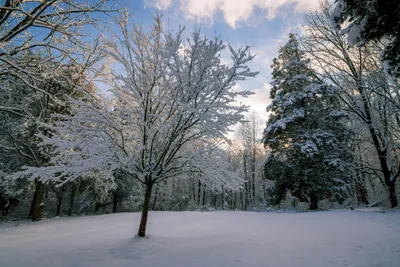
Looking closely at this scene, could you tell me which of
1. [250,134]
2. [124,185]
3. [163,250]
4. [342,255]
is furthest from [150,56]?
[250,134]

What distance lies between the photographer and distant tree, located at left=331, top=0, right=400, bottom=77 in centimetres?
332

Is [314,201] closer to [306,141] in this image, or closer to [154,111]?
[306,141]

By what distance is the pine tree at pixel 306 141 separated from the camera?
11.7 meters

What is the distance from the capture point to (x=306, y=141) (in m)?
12.1

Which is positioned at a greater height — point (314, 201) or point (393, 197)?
point (393, 197)

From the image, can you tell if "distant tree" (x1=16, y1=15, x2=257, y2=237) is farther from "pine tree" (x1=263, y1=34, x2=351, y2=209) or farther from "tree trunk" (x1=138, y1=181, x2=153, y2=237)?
"pine tree" (x1=263, y1=34, x2=351, y2=209)

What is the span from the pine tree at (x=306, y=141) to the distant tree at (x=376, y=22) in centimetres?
843

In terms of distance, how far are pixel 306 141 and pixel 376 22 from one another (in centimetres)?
944

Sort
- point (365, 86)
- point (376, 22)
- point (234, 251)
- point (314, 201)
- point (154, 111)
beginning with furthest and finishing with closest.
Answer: point (314, 201) < point (365, 86) < point (154, 111) < point (234, 251) < point (376, 22)

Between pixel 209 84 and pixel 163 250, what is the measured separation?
3.69 metres

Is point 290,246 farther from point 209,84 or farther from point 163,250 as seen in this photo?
point 209,84

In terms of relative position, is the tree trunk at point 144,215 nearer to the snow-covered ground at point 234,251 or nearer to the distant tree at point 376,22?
A: the snow-covered ground at point 234,251

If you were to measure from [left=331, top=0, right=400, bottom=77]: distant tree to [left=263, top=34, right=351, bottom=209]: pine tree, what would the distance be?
8431 mm

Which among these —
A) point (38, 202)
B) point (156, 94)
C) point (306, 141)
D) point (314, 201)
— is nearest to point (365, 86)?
point (306, 141)
